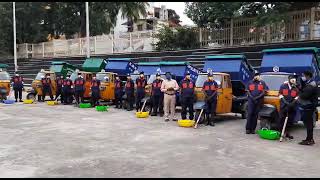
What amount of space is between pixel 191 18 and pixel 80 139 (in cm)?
2062

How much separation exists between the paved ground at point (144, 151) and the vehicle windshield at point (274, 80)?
150 cm

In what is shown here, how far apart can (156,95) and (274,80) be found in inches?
201

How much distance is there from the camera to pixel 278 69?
14766 mm

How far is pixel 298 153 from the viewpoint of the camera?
9.66 meters

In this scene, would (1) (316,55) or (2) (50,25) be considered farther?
(2) (50,25)

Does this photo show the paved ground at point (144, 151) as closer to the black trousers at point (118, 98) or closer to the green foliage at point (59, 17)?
the black trousers at point (118, 98)

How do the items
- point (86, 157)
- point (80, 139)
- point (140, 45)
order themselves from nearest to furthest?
point (86, 157) < point (80, 139) < point (140, 45)

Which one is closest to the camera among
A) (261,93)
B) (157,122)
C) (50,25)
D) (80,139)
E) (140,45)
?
(80,139)

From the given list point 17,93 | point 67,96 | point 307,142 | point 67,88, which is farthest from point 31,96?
point 307,142

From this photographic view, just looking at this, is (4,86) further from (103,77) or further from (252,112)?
(252,112)

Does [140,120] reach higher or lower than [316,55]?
lower

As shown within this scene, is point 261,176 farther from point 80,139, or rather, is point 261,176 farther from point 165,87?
point 165,87

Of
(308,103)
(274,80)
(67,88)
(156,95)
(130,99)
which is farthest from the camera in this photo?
(67,88)

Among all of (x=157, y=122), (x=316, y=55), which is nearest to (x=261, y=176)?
(x=157, y=122)
